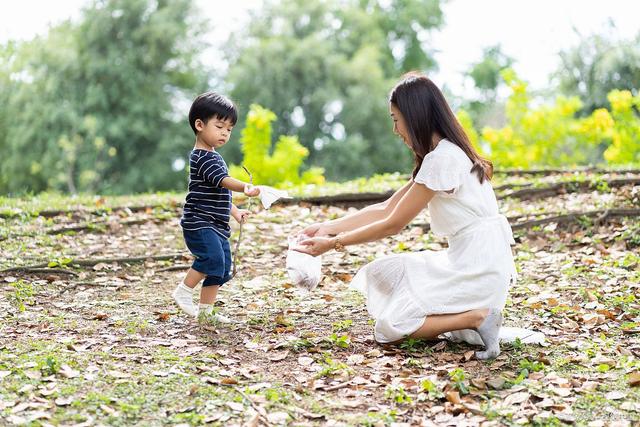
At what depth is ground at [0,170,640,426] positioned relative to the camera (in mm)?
3457

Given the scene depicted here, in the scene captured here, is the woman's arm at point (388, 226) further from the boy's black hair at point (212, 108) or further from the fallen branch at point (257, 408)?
the fallen branch at point (257, 408)

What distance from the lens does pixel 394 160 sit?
93.4 ft

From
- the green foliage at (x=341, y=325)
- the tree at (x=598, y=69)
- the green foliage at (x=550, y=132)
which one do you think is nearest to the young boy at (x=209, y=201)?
the green foliage at (x=341, y=325)

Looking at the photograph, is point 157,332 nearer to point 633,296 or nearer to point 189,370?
point 189,370

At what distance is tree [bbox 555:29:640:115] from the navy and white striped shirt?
20136 millimetres

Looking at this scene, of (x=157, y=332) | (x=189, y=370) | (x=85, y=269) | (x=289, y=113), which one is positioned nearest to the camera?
(x=189, y=370)

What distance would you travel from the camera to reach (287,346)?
4.34 metres

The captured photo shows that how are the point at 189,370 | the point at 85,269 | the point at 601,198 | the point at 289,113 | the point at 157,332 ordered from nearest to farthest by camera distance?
the point at 189,370, the point at 157,332, the point at 85,269, the point at 601,198, the point at 289,113

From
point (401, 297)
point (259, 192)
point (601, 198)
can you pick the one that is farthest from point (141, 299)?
point (601, 198)

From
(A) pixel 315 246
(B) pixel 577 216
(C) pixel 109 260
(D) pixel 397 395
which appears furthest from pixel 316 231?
(B) pixel 577 216

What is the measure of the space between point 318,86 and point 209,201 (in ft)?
77.3

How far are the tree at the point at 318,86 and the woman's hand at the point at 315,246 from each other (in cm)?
2247

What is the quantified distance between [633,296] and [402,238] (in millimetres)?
2539

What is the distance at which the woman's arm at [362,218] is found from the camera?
180 inches
